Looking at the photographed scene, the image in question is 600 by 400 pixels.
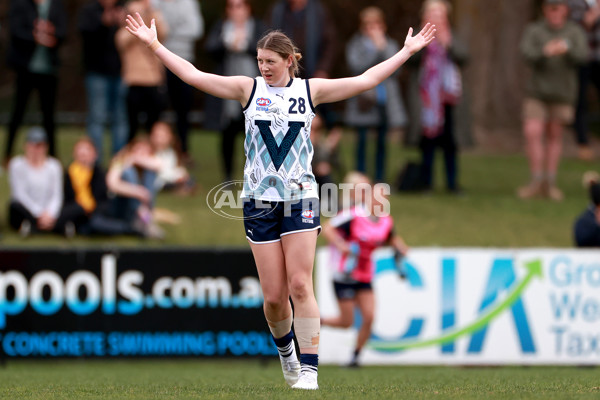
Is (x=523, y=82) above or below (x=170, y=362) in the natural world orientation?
above

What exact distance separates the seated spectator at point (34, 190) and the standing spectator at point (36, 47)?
1.31 metres

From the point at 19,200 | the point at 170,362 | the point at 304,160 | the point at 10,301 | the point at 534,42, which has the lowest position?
the point at 170,362

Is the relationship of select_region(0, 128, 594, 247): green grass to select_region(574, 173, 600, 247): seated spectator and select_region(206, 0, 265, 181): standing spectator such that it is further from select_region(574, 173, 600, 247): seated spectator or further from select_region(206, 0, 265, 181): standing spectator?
select_region(574, 173, 600, 247): seated spectator

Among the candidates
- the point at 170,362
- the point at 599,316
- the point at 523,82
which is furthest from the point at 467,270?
the point at 523,82

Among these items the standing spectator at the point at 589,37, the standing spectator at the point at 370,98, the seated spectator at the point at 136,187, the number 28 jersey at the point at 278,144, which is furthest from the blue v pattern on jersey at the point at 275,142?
the standing spectator at the point at 589,37

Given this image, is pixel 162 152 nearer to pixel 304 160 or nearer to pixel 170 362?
pixel 170 362

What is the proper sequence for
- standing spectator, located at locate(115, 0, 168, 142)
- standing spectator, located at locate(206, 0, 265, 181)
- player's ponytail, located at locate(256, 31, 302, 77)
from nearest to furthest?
player's ponytail, located at locate(256, 31, 302, 77)
standing spectator, located at locate(115, 0, 168, 142)
standing spectator, located at locate(206, 0, 265, 181)

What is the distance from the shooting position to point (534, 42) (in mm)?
15352

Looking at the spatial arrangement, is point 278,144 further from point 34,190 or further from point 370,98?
point 370,98

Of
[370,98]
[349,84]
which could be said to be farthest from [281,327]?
[370,98]

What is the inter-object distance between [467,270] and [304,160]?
20.4 ft

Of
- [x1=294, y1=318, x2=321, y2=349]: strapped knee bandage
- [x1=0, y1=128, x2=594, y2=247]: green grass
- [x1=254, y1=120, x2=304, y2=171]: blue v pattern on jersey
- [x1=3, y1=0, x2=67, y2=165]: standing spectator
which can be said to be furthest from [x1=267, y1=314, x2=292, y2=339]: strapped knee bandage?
[x1=3, y1=0, x2=67, y2=165]: standing spectator

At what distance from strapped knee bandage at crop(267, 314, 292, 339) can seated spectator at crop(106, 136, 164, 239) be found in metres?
6.61

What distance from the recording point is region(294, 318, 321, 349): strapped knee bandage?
22.8 ft
